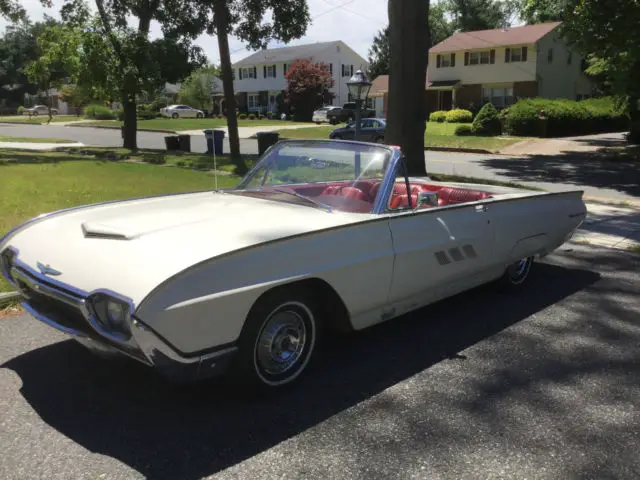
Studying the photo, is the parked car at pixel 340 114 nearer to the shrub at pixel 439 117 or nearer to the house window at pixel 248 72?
the shrub at pixel 439 117

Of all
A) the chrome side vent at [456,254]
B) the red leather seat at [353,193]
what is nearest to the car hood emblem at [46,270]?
the red leather seat at [353,193]

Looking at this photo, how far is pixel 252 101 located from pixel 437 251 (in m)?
63.8

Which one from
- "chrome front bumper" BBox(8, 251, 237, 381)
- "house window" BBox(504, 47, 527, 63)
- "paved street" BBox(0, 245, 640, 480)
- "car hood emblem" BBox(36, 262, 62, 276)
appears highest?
"house window" BBox(504, 47, 527, 63)

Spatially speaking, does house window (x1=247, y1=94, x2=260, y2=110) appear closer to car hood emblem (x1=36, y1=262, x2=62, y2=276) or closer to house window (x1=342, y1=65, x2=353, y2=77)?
house window (x1=342, y1=65, x2=353, y2=77)

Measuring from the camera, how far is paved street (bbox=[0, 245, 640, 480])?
2785mm

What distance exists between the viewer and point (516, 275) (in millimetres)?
5559

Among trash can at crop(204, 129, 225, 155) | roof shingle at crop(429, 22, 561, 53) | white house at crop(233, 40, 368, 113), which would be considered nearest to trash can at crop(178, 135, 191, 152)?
trash can at crop(204, 129, 225, 155)

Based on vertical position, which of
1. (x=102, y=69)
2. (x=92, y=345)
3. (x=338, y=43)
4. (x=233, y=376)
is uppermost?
(x=338, y=43)

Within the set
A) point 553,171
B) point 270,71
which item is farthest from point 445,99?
point 553,171

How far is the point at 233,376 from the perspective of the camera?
319 centimetres

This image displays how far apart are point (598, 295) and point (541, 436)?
2.83 meters

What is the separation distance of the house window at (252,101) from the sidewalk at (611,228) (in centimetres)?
5712

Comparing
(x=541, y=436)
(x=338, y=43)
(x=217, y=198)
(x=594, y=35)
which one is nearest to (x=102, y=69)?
(x=594, y=35)

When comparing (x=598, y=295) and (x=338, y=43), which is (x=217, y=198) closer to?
(x=598, y=295)
